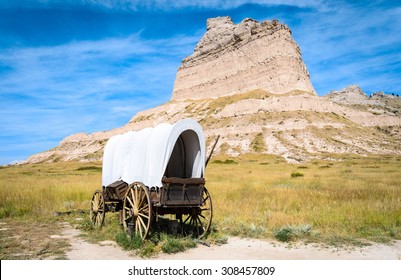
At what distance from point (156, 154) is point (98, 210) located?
4006 mm

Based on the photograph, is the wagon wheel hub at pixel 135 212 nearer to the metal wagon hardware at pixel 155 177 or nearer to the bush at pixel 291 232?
the metal wagon hardware at pixel 155 177

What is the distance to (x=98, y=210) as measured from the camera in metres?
11.5

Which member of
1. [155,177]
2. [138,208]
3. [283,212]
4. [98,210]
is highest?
[155,177]

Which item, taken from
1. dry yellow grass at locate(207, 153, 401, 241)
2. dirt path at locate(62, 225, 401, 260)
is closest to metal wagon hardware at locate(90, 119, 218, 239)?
dirt path at locate(62, 225, 401, 260)

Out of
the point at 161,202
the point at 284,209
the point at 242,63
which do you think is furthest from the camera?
the point at 242,63

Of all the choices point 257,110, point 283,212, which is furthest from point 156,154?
point 257,110

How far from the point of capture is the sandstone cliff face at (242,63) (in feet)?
327

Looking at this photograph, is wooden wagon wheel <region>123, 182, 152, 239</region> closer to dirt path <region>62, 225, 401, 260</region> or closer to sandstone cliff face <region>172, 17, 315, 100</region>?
dirt path <region>62, 225, 401, 260</region>

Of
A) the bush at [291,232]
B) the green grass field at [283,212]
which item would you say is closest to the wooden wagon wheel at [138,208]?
the green grass field at [283,212]

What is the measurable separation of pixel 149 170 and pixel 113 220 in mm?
4294

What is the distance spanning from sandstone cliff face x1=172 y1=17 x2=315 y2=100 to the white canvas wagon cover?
88690mm

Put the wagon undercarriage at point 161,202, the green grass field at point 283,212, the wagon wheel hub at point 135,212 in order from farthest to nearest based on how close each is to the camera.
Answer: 1. the green grass field at point 283,212
2. the wagon wheel hub at point 135,212
3. the wagon undercarriage at point 161,202

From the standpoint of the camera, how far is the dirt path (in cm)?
779

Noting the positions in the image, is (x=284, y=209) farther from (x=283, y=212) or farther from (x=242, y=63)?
(x=242, y=63)
